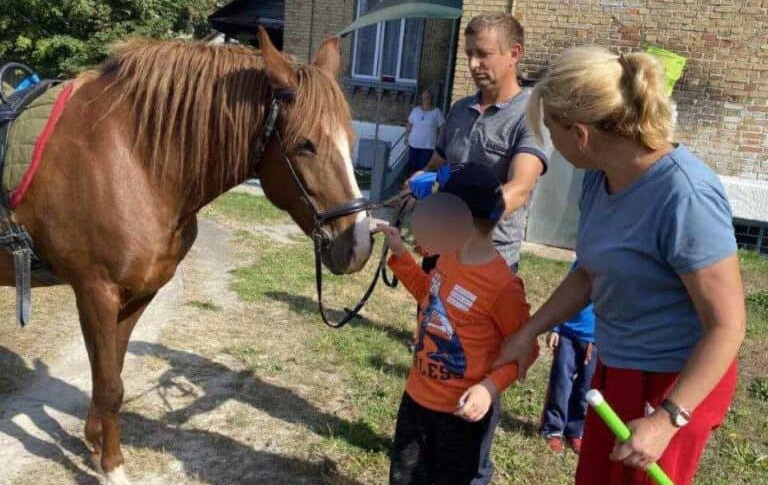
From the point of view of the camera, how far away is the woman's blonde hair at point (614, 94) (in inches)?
54.0

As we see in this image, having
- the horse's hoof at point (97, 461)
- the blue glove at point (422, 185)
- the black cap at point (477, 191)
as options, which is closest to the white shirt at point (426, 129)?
the blue glove at point (422, 185)

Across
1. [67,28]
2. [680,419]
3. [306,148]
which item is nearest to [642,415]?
[680,419]

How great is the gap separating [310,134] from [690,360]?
1.37m

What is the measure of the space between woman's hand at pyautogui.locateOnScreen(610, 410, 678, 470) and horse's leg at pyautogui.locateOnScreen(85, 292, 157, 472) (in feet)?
7.06

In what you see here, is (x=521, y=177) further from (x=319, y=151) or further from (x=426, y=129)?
(x=426, y=129)

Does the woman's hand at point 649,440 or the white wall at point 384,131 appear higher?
the woman's hand at point 649,440

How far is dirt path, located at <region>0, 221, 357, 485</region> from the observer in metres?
2.84

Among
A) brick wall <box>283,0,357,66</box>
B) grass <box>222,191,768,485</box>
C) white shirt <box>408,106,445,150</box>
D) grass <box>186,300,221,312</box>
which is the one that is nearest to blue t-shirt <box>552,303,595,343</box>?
grass <box>222,191,768,485</box>

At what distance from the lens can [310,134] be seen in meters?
2.13

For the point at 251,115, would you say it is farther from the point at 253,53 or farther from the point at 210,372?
the point at 210,372

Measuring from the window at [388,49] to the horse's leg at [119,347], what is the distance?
10.7 metres

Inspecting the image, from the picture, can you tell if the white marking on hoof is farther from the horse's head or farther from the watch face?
the watch face

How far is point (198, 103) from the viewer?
229 centimetres

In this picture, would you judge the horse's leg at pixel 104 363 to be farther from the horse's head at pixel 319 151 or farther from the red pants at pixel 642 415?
the red pants at pixel 642 415
